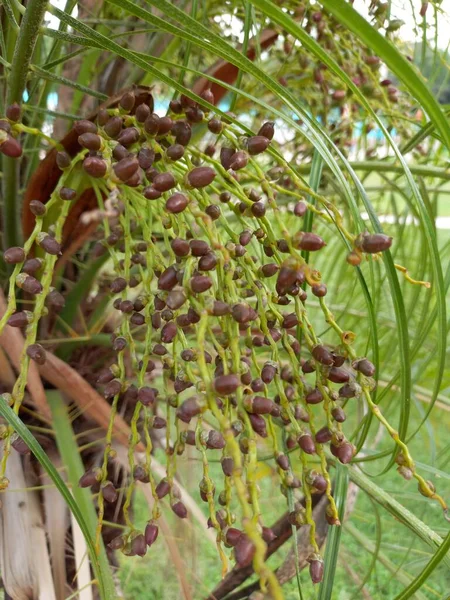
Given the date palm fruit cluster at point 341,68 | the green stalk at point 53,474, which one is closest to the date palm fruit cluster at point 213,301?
the green stalk at point 53,474

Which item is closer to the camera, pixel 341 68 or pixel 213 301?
pixel 213 301

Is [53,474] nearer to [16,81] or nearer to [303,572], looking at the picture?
[16,81]

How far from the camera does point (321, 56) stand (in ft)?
Answer: 0.62

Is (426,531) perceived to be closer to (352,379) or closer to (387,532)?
(352,379)

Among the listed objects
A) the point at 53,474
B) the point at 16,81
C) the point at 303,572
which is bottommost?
the point at 303,572

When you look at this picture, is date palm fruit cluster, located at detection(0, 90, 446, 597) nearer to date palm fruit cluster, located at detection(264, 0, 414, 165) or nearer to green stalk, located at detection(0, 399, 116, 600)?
green stalk, located at detection(0, 399, 116, 600)

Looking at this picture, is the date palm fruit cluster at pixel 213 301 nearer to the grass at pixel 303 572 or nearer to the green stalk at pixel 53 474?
the green stalk at pixel 53 474

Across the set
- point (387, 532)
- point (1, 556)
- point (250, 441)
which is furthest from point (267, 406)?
point (387, 532)

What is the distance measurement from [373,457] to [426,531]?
49 mm

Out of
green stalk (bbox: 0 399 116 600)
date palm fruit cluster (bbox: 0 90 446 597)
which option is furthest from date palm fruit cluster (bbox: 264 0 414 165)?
green stalk (bbox: 0 399 116 600)

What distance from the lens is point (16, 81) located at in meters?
0.27

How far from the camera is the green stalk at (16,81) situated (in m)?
0.23

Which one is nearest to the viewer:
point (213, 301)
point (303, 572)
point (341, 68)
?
point (213, 301)

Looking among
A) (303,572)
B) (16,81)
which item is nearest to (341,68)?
(16,81)
